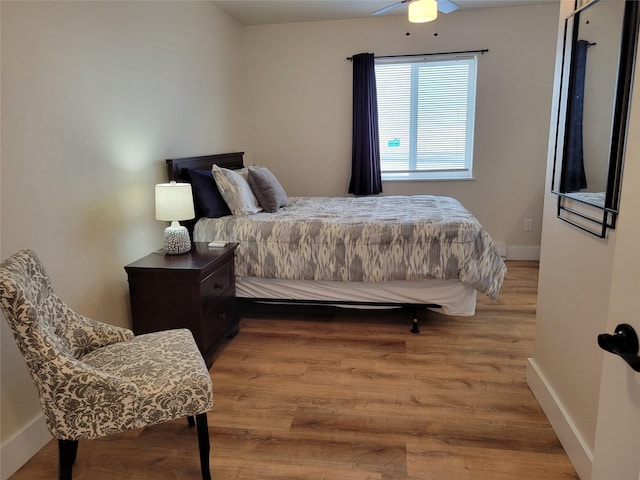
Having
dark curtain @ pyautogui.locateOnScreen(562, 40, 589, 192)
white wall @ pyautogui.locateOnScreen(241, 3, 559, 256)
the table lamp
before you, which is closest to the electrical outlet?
white wall @ pyautogui.locateOnScreen(241, 3, 559, 256)

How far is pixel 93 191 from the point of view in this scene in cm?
247

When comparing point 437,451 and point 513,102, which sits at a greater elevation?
point 513,102

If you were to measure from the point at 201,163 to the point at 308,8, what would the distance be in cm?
200

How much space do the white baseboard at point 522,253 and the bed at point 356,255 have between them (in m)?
1.96

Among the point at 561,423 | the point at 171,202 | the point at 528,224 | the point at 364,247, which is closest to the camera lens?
the point at 561,423

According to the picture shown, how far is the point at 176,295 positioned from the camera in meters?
2.56

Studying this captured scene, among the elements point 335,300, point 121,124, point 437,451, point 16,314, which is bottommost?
point 437,451

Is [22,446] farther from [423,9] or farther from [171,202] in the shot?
[423,9]

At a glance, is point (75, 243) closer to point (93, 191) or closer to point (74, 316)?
point (93, 191)

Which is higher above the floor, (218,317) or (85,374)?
(85,374)

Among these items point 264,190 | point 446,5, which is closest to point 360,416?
point 264,190

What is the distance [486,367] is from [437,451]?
874 mm

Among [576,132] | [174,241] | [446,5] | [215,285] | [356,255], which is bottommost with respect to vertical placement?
[215,285]

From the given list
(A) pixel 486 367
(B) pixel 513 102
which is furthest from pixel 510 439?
(B) pixel 513 102
